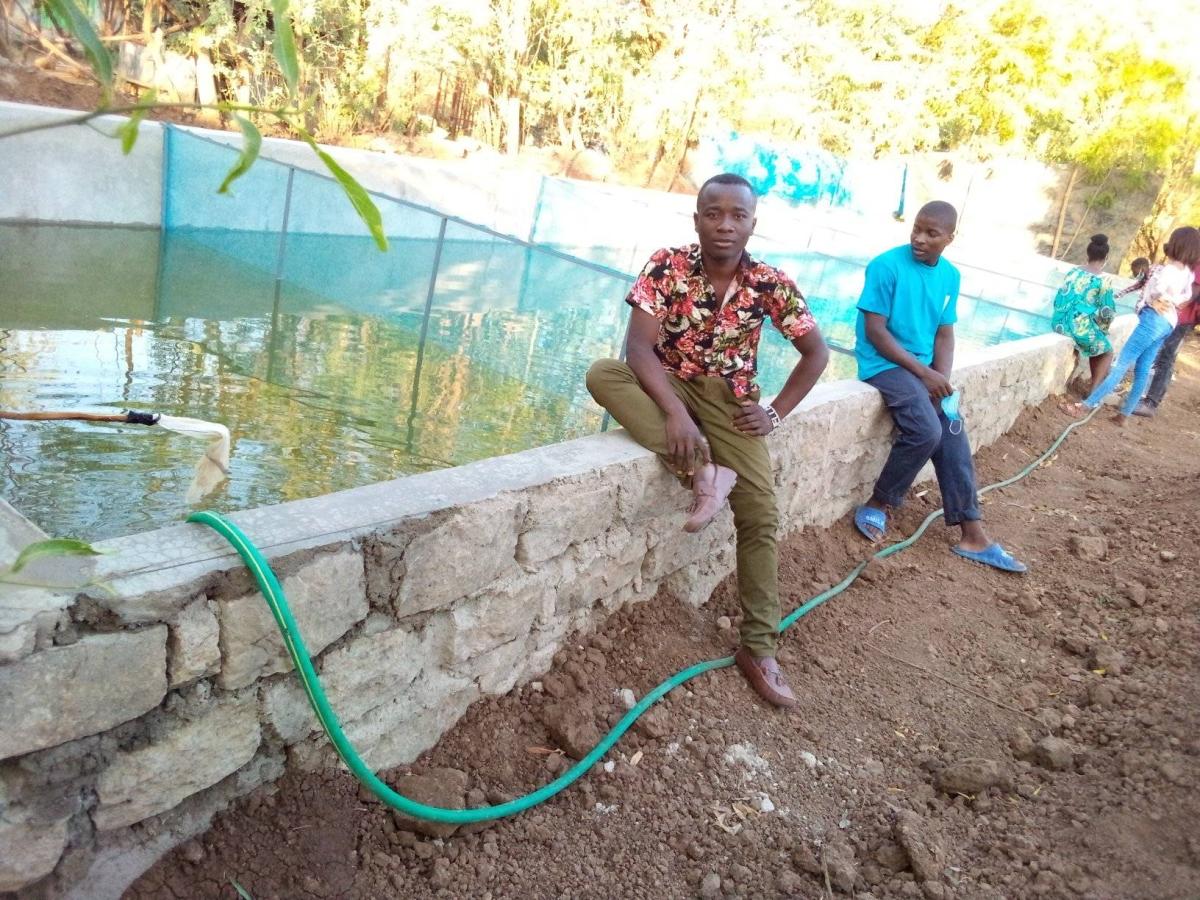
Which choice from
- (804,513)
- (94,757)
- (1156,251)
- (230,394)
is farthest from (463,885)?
(1156,251)

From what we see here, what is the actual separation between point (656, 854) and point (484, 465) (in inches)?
45.8

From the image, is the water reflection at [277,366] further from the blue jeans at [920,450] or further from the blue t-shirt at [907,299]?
the blue jeans at [920,450]

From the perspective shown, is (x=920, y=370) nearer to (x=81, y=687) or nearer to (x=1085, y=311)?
(x=81, y=687)

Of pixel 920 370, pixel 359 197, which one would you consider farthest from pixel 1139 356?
pixel 359 197

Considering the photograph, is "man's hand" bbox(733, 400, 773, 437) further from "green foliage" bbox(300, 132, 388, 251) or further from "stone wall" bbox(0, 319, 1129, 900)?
"green foliage" bbox(300, 132, 388, 251)

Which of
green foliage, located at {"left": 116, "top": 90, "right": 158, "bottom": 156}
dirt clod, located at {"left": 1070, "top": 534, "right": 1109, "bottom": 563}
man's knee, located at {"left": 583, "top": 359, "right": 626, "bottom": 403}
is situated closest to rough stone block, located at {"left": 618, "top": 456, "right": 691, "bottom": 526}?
man's knee, located at {"left": 583, "top": 359, "right": 626, "bottom": 403}

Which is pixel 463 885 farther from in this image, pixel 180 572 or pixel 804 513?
pixel 804 513

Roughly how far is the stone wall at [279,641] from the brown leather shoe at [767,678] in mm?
431

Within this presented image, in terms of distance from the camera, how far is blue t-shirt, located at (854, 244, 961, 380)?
441 cm

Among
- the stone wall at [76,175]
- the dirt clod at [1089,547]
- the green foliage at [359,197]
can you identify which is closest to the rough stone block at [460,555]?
the green foliage at [359,197]

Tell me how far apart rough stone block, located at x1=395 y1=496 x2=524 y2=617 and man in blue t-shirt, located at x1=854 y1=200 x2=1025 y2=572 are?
8.33ft

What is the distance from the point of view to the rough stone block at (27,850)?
1.69 metres

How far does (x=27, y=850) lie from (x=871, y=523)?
147 inches

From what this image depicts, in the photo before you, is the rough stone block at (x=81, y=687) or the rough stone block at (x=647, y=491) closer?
the rough stone block at (x=81, y=687)
